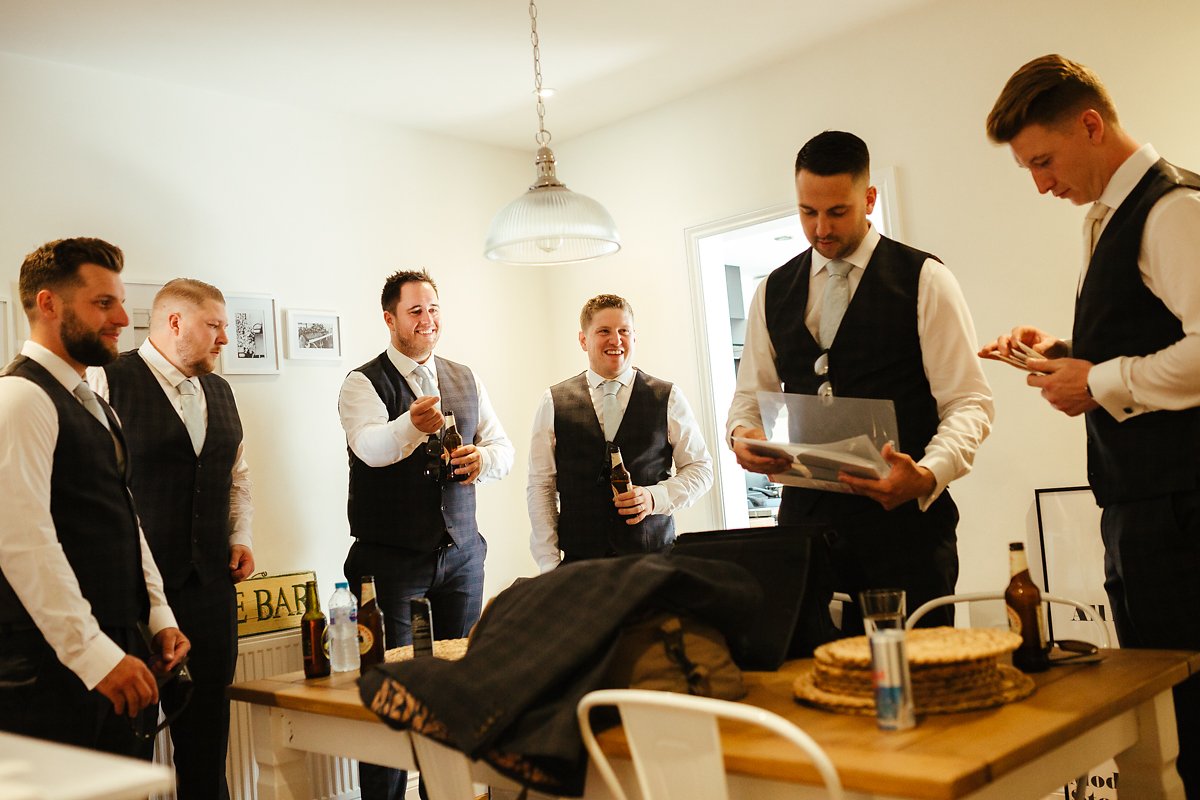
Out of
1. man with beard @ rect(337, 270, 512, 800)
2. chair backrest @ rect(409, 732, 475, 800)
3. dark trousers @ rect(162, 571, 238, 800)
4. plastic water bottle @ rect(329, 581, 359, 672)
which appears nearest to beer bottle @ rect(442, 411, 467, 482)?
man with beard @ rect(337, 270, 512, 800)

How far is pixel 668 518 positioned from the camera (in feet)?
12.5

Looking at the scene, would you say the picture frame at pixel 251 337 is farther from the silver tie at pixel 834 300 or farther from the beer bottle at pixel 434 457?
the silver tie at pixel 834 300

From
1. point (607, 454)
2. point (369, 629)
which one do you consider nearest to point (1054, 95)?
point (369, 629)

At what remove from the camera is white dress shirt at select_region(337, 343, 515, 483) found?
3.61 metres

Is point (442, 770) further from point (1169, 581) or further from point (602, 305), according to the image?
point (602, 305)

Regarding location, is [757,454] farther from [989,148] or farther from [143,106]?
[143,106]

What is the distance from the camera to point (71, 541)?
243 cm

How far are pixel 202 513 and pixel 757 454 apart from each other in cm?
203

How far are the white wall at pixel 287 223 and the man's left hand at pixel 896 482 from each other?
287 cm

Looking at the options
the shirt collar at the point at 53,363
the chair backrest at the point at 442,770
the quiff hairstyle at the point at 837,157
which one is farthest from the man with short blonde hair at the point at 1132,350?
the shirt collar at the point at 53,363

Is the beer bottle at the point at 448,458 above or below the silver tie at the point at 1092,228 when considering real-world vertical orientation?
below

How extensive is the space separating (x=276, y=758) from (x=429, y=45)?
2.80 meters

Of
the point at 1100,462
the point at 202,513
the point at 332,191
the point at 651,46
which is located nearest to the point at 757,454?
the point at 1100,462

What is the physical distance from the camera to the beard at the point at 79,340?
254cm
